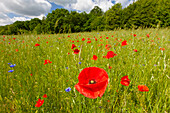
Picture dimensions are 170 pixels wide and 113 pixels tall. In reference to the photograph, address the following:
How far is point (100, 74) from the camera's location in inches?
22.3

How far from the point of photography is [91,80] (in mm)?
593

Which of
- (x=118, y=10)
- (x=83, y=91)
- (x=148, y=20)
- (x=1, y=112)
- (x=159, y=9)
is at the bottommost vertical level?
(x=1, y=112)

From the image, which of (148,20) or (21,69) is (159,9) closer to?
(148,20)

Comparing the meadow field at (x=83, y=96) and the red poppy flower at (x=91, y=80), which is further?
the meadow field at (x=83, y=96)

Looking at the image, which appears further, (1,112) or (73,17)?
(73,17)

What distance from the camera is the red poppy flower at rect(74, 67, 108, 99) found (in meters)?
0.46

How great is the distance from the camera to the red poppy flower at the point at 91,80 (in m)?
0.46

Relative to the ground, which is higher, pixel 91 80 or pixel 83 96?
pixel 91 80

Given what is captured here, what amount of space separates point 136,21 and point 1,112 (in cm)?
3128

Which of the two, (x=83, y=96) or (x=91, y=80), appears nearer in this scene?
(x=91, y=80)

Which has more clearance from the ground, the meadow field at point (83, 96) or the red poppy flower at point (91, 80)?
the red poppy flower at point (91, 80)

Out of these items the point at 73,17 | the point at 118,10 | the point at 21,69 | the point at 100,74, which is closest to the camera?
the point at 100,74

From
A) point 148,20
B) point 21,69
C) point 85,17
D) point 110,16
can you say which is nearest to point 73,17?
point 85,17

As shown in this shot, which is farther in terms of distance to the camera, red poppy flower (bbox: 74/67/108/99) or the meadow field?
the meadow field
